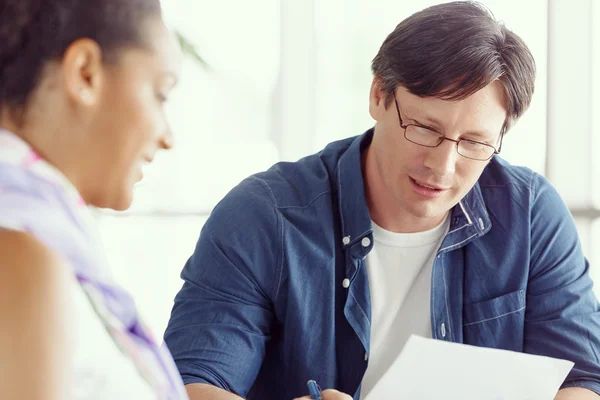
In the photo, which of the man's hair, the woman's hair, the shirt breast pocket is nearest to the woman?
the woman's hair

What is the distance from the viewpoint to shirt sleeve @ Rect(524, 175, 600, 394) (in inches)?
57.9

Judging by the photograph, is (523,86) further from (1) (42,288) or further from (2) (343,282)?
(1) (42,288)

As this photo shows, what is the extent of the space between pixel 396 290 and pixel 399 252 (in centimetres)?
8

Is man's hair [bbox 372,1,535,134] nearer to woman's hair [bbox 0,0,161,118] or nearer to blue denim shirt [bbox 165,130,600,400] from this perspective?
blue denim shirt [bbox 165,130,600,400]

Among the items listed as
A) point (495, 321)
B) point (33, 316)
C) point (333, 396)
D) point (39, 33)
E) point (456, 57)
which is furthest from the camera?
point (495, 321)

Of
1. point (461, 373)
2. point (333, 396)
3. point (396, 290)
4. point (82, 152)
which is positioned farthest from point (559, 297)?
point (82, 152)

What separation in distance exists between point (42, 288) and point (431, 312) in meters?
1.13

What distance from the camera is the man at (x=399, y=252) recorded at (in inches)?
54.2

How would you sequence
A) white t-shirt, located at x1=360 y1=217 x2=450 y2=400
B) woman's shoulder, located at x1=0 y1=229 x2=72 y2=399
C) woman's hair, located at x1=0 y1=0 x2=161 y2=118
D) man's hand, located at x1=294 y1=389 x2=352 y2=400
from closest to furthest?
woman's shoulder, located at x1=0 y1=229 x2=72 y2=399, woman's hair, located at x1=0 y1=0 x2=161 y2=118, man's hand, located at x1=294 y1=389 x2=352 y2=400, white t-shirt, located at x1=360 y1=217 x2=450 y2=400

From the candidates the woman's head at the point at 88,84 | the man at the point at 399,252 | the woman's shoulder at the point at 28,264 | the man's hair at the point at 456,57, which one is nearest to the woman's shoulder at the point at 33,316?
the woman's shoulder at the point at 28,264

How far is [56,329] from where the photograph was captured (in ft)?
1.45

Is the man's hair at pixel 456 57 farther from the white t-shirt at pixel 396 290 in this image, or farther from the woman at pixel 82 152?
the woman at pixel 82 152

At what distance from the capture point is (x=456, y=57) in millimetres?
1366

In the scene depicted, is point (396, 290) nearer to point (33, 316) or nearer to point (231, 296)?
point (231, 296)
